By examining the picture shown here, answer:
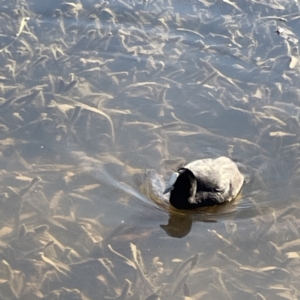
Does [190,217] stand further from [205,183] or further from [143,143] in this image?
[143,143]

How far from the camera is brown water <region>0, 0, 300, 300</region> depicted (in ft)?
22.8

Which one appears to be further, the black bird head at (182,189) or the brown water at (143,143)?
the black bird head at (182,189)

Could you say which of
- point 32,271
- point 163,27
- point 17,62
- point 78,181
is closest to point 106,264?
point 32,271

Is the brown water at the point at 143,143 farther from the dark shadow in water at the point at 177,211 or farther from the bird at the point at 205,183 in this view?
the bird at the point at 205,183

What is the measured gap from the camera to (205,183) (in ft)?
25.9

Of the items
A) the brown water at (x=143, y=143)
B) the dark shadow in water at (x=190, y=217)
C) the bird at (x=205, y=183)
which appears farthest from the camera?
the bird at (x=205, y=183)

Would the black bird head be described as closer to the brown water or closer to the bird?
the bird

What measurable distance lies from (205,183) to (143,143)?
1.03 metres

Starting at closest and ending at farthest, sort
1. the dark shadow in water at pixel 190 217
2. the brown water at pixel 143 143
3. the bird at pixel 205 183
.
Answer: the brown water at pixel 143 143 → the dark shadow in water at pixel 190 217 → the bird at pixel 205 183

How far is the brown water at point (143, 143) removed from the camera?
696cm

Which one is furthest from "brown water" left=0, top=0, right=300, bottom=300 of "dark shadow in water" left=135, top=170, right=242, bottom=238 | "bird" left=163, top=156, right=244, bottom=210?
"bird" left=163, top=156, right=244, bottom=210

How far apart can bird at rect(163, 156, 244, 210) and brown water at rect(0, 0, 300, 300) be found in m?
0.14

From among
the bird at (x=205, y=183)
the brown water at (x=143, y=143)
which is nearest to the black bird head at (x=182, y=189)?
the bird at (x=205, y=183)

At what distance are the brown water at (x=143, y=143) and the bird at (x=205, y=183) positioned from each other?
0.14 meters
